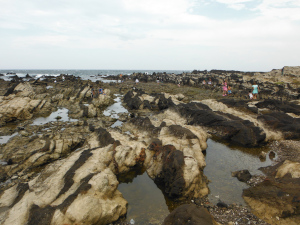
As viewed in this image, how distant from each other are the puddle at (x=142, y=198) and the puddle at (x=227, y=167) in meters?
2.84

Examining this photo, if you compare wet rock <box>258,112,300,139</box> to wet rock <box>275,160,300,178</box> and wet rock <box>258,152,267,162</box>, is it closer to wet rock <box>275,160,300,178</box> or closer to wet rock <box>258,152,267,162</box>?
wet rock <box>258,152,267,162</box>

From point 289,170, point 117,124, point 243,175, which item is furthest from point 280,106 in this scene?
point 117,124

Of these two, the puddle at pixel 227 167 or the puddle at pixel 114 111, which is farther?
the puddle at pixel 114 111

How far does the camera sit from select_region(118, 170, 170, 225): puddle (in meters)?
8.13

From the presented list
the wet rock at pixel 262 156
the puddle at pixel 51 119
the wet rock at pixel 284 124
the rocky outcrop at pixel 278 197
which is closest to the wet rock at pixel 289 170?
the rocky outcrop at pixel 278 197

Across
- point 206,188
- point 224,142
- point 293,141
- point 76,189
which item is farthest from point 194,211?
point 293,141

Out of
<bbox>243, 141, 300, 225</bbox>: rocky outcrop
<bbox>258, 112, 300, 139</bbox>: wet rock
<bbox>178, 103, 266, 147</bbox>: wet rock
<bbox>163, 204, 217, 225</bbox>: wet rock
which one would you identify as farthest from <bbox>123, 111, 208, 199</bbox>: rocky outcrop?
<bbox>258, 112, 300, 139</bbox>: wet rock

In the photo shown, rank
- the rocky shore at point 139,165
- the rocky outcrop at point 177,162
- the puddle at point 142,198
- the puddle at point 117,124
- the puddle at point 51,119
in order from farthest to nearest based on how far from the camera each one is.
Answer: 1. the puddle at point 51,119
2. the puddle at point 117,124
3. the rocky outcrop at point 177,162
4. the puddle at point 142,198
5. the rocky shore at point 139,165

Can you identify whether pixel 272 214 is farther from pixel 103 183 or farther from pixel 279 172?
pixel 103 183

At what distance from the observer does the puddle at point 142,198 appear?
813 cm

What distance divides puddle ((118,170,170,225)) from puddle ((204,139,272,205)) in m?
2.84

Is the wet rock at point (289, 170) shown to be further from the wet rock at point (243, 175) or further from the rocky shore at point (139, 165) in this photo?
the wet rock at point (243, 175)

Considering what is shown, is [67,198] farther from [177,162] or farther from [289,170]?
[289,170]

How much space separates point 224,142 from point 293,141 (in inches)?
228
